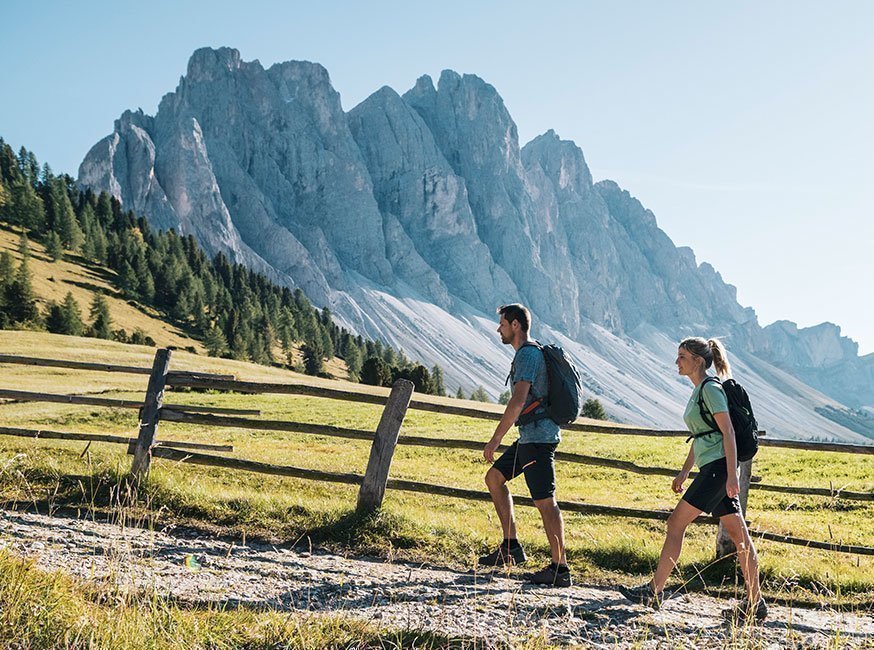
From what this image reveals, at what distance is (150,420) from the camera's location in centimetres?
862

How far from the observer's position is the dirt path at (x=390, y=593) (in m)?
4.75

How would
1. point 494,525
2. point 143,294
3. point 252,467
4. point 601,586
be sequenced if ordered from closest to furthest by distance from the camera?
point 601,586 < point 252,467 < point 494,525 < point 143,294

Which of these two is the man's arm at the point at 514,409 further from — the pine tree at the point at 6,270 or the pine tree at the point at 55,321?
the pine tree at the point at 6,270

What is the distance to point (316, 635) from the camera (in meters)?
4.14

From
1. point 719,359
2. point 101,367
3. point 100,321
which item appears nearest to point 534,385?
point 719,359

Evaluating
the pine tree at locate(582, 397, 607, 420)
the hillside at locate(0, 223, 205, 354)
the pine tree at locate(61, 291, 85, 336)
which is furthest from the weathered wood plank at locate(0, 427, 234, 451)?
the hillside at locate(0, 223, 205, 354)

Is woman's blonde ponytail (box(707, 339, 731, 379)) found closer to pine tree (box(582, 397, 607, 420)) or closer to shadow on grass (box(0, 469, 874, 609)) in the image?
shadow on grass (box(0, 469, 874, 609))

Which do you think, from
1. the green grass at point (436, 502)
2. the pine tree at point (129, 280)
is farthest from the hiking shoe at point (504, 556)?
the pine tree at point (129, 280)

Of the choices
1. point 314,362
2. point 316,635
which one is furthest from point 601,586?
point 314,362

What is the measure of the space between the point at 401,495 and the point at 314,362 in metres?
89.4

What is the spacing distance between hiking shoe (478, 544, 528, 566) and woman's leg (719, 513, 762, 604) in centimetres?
199

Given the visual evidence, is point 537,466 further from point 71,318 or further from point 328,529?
point 71,318

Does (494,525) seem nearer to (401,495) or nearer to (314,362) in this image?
(401,495)

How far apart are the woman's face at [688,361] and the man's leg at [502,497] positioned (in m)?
1.98
